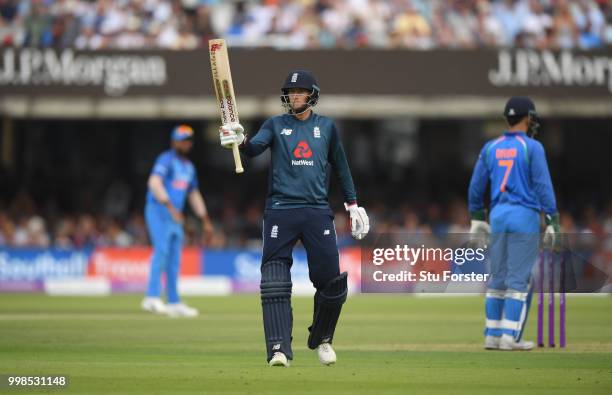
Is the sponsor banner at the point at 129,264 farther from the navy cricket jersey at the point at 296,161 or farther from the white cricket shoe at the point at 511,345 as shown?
the navy cricket jersey at the point at 296,161

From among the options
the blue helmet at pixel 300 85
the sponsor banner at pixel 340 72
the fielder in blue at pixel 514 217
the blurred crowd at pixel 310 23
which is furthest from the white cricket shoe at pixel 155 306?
the blurred crowd at pixel 310 23

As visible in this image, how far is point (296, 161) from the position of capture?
8.71 m

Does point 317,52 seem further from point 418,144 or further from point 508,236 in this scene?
point 508,236

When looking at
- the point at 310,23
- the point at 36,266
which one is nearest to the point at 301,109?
the point at 36,266

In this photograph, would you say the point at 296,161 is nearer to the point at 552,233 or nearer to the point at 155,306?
the point at 552,233

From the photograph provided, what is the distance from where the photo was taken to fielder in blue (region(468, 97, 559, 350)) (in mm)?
10328

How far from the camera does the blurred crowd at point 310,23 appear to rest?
23.2 m

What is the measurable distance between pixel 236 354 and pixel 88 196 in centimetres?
1641

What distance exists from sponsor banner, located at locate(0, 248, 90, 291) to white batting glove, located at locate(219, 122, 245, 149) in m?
14.0

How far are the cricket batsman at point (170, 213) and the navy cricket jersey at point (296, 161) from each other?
19.8 feet

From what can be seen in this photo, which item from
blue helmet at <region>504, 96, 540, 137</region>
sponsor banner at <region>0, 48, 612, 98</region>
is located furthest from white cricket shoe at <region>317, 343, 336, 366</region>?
sponsor banner at <region>0, 48, 612, 98</region>

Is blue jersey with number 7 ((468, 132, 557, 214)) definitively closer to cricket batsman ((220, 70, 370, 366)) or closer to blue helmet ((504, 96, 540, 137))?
blue helmet ((504, 96, 540, 137))

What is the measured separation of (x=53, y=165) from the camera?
26.3 metres

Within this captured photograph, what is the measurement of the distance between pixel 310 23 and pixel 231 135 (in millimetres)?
15835
